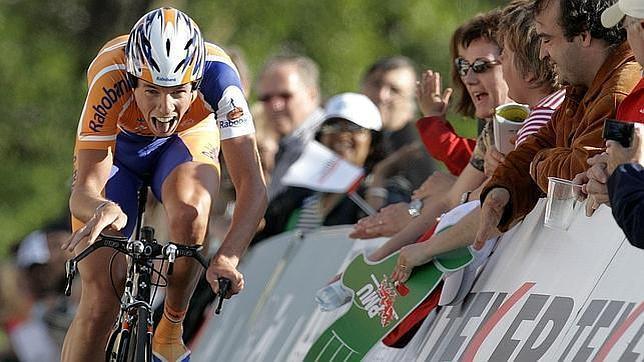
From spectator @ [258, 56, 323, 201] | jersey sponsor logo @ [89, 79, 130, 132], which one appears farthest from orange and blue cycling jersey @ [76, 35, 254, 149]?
spectator @ [258, 56, 323, 201]

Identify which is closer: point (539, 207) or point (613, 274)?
point (613, 274)

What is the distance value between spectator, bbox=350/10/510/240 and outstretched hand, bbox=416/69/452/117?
0.92 ft

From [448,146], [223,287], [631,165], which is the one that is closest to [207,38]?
[448,146]

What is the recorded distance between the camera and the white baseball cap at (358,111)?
10.9 m

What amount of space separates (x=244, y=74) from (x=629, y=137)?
293 inches

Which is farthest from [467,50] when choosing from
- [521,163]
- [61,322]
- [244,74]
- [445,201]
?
[61,322]

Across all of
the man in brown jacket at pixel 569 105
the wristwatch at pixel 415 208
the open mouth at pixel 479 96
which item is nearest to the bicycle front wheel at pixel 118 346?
the wristwatch at pixel 415 208

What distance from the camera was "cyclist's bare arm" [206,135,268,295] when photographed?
23.2ft

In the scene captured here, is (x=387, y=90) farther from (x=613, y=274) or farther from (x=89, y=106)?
(x=613, y=274)

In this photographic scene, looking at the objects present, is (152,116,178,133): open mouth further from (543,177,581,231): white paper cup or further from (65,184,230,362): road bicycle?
(543,177,581,231): white paper cup

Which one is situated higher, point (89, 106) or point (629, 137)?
point (629, 137)

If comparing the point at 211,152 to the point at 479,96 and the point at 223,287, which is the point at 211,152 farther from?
the point at 223,287

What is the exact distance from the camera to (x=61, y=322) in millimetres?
14117

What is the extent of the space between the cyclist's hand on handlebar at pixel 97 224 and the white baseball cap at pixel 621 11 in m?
2.44
